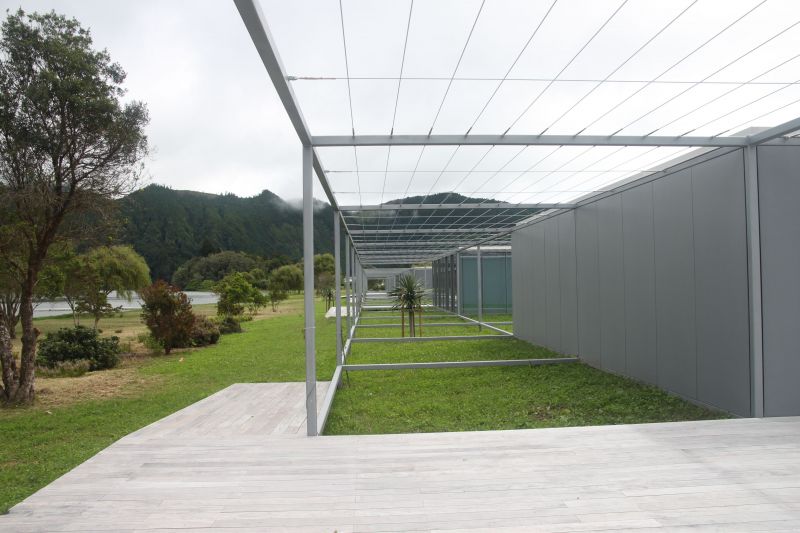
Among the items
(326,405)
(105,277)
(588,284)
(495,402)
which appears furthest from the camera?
(105,277)

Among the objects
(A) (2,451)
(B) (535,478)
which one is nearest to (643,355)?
(B) (535,478)

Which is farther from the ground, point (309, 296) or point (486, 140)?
point (486, 140)

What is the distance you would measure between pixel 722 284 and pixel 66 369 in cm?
1146

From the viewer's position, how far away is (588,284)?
28.6 feet

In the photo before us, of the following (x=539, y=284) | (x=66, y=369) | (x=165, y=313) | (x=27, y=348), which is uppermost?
(x=539, y=284)

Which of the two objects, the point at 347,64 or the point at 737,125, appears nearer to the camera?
the point at 347,64

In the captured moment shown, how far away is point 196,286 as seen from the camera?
42031 mm

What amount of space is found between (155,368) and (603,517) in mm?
10470

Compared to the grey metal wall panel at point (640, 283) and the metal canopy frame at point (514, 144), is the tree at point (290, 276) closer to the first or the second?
the metal canopy frame at point (514, 144)

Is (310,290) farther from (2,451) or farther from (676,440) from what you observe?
(2,451)

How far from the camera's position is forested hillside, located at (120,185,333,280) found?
150ft

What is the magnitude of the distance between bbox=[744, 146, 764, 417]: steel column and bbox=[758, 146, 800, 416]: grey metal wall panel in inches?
2.8

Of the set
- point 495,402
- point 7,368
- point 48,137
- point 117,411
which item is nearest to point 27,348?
point 7,368

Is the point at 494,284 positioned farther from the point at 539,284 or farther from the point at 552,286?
the point at 552,286
